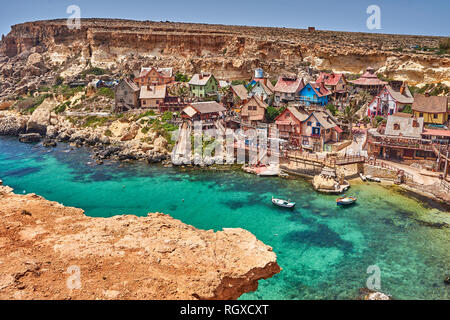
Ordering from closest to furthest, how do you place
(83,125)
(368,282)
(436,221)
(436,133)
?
(368,282) < (436,221) < (436,133) < (83,125)

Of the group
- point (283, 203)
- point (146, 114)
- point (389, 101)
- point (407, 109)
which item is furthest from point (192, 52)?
point (283, 203)

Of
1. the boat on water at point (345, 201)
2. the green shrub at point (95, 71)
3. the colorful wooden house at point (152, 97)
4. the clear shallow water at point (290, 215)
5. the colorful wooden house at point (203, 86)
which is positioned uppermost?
the green shrub at point (95, 71)

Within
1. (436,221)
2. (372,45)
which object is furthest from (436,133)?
(372,45)

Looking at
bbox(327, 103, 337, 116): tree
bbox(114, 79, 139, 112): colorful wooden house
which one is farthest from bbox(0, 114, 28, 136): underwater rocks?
bbox(327, 103, 337, 116): tree

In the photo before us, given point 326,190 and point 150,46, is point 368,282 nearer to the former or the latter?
point 326,190

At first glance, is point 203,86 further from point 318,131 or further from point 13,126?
point 13,126

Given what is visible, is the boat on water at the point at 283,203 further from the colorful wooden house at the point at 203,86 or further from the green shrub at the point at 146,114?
the colorful wooden house at the point at 203,86

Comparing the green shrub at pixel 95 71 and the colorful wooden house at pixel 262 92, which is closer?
the colorful wooden house at pixel 262 92

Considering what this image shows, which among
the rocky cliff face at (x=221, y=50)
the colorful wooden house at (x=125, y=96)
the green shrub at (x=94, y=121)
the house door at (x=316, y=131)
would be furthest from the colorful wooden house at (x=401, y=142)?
the green shrub at (x=94, y=121)
